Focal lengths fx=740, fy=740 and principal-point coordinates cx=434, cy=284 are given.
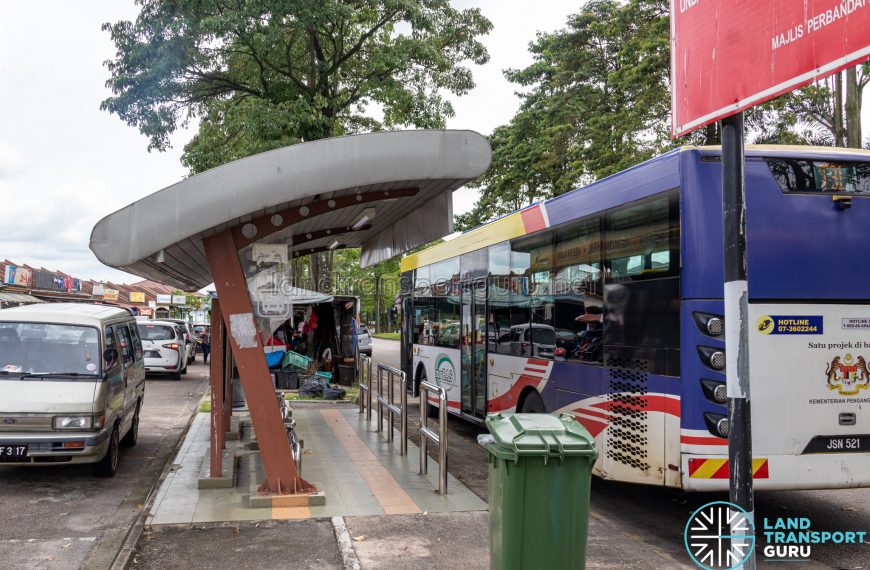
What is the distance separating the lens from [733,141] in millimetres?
3814

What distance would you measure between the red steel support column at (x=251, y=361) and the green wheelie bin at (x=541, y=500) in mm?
2998

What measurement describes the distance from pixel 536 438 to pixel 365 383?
930cm

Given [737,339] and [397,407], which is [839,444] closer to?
[737,339]

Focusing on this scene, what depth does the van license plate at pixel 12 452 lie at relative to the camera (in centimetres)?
745

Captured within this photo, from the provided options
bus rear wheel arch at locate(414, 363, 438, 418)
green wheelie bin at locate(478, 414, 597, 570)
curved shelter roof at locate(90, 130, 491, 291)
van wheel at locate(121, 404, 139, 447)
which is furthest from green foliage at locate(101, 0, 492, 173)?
green wheelie bin at locate(478, 414, 597, 570)

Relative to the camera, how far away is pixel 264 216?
23.2 ft

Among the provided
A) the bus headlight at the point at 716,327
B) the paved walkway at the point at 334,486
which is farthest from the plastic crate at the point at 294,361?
the bus headlight at the point at 716,327

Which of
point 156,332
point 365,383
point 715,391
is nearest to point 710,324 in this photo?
point 715,391

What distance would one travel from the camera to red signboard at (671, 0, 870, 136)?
323 cm

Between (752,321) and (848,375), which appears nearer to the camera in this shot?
(752,321)

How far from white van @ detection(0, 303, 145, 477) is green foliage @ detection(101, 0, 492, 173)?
9687 millimetres

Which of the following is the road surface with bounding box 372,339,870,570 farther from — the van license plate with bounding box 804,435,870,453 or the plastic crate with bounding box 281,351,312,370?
the plastic crate with bounding box 281,351,312,370

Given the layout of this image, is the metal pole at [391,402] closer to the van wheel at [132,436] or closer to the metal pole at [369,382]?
the metal pole at [369,382]

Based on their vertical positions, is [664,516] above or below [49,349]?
below
